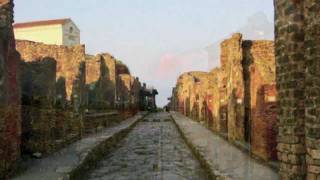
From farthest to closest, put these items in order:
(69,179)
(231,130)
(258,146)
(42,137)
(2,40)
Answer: (231,130)
(42,137)
(258,146)
(2,40)
(69,179)

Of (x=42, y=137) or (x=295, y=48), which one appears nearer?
(x=295, y=48)

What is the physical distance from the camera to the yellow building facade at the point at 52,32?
56.8 m

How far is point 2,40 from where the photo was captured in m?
8.70

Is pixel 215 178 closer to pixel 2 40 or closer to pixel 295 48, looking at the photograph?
pixel 295 48

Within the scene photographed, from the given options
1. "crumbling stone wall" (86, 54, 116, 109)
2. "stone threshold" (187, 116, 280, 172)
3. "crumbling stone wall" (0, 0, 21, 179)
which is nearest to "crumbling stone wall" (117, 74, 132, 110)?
"crumbling stone wall" (86, 54, 116, 109)

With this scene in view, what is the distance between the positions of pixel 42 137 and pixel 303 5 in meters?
6.96

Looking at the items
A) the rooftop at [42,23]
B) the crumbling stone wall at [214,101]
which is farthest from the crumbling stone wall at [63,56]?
the rooftop at [42,23]

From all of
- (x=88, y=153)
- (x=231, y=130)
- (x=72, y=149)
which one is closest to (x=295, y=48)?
(x=88, y=153)

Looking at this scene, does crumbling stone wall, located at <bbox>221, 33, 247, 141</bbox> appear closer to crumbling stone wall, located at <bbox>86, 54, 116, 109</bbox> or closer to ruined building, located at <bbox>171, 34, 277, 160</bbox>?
ruined building, located at <bbox>171, 34, 277, 160</bbox>

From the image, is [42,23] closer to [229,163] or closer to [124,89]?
[124,89]

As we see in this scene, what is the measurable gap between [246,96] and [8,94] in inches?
309

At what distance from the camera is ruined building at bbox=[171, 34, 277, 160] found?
968cm

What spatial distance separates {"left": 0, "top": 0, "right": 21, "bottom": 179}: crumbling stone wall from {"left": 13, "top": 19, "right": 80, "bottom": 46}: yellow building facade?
4741cm

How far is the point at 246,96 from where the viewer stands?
47.5 ft
